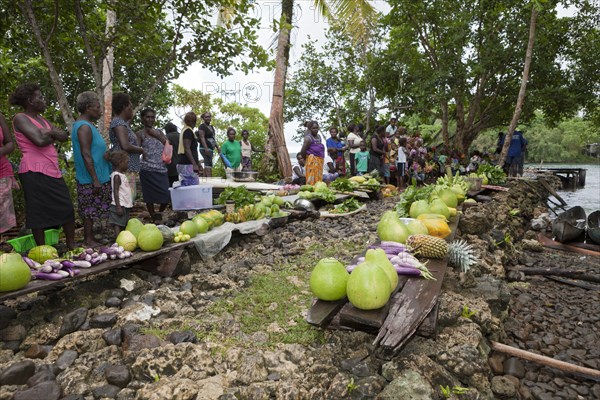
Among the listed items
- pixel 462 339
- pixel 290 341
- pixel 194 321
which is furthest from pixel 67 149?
pixel 462 339

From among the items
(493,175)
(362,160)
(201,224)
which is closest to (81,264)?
(201,224)

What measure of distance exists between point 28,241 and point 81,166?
101 cm

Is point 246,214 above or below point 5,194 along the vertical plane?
below

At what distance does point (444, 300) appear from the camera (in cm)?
316

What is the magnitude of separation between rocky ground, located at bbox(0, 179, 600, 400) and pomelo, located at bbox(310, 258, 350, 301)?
1.16 ft

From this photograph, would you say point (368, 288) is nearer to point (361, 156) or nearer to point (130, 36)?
point (130, 36)

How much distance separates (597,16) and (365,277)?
66.3 feet

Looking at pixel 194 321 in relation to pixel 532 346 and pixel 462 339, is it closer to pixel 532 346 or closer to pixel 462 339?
pixel 462 339

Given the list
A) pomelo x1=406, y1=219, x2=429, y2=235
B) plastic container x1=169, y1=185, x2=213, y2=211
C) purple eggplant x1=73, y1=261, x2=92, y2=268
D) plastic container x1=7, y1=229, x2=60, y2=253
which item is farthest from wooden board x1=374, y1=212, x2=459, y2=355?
plastic container x1=169, y1=185, x2=213, y2=211

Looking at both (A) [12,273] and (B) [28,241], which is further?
(B) [28,241]

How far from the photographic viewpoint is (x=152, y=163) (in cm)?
596

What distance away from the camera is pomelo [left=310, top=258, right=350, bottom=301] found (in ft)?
8.13

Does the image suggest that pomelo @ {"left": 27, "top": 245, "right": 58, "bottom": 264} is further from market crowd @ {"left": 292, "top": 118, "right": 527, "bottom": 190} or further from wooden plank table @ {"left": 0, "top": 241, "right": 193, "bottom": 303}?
market crowd @ {"left": 292, "top": 118, "right": 527, "bottom": 190}

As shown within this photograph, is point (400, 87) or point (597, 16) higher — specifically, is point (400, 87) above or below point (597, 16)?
below
